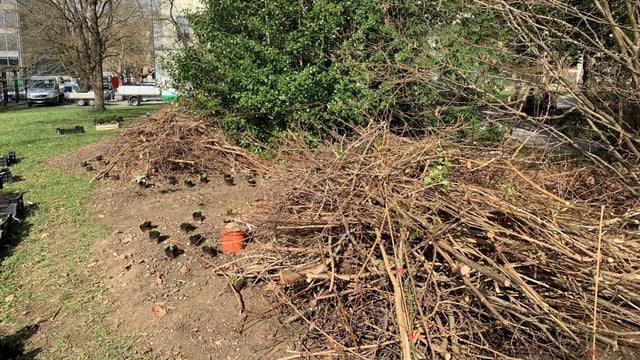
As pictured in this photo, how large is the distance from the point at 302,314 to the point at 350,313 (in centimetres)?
37

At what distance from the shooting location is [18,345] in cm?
321

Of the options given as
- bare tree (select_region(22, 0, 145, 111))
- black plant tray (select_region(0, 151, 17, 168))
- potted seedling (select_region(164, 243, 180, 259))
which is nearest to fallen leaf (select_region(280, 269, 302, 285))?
potted seedling (select_region(164, 243, 180, 259))

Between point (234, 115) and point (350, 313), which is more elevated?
point (234, 115)

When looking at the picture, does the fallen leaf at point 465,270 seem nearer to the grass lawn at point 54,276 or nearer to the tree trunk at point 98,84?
the grass lawn at point 54,276

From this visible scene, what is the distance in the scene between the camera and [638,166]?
4.41m

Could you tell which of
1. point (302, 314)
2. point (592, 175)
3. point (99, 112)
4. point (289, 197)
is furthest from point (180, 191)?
point (99, 112)

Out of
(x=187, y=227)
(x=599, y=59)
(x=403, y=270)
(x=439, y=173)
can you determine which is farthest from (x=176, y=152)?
(x=599, y=59)

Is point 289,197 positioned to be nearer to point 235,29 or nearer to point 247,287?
point 247,287

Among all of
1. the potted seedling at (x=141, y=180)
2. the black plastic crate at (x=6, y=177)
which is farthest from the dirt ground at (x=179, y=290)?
the black plastic crate at (x=6, y=177)

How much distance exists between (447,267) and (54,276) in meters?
3.62

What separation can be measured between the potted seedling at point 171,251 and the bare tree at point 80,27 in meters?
18.8

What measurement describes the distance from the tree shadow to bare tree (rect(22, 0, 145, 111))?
19463mm

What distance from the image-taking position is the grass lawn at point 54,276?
325 cm

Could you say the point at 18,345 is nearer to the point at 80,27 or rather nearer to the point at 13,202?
the point at 13,202
